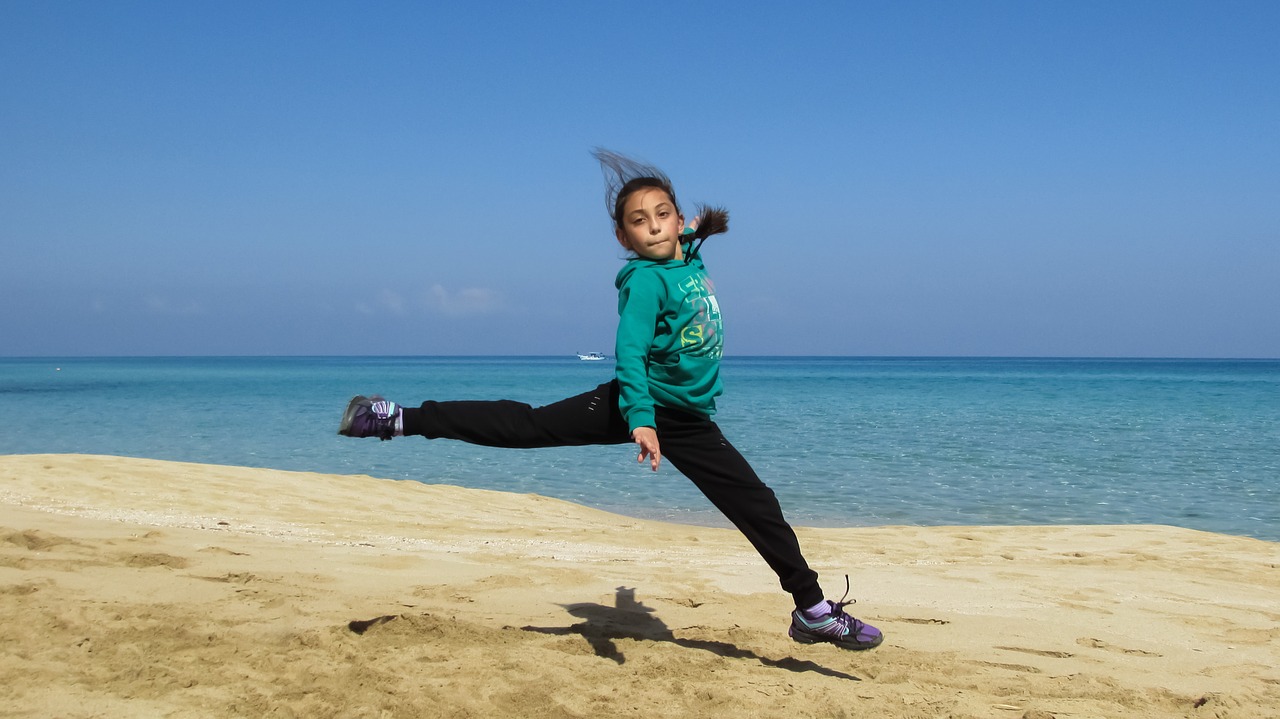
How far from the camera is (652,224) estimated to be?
3.51 meters

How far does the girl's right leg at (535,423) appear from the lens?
3348 millimetres

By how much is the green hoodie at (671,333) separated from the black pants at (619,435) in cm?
11

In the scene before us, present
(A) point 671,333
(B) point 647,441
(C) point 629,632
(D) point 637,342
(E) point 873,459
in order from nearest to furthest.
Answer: (B) point 647,441
(D) point 637,342
(A) point 671,333
(C) point 629,632
(E) point 873,459

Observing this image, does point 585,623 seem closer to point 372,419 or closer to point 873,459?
point 372,419

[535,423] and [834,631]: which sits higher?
[535,423]

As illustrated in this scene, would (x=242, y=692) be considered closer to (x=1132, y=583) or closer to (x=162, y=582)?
(x=162, y=582)

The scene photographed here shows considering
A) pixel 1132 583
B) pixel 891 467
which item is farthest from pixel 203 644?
pixel 891 467

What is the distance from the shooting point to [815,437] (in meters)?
18.4

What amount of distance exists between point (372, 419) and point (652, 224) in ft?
4.29

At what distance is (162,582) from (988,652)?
152 inches

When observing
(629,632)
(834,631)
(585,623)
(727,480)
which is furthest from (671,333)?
(585,623)

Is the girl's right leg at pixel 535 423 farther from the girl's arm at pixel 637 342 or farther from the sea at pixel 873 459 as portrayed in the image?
the sea at pixel 873 459

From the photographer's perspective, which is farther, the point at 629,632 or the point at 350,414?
the point at 629,632

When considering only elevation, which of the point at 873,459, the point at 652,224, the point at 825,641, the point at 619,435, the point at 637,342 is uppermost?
the point at 652,224
